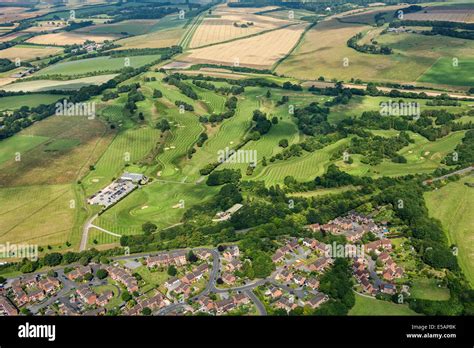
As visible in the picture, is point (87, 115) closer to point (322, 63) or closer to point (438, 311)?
point (322, 63)

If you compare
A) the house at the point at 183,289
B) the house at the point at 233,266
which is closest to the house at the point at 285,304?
the house at the point at 233,266

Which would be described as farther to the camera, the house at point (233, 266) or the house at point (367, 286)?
the house at point (233, 266)

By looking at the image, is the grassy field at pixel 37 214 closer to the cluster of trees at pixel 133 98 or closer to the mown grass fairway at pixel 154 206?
the mown grass fairway at pixel 154 206

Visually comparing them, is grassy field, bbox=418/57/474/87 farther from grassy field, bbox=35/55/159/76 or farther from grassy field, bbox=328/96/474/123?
grassy field, bbox=35/55/159/76

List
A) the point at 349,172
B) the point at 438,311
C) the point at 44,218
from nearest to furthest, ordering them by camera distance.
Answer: the point at 438,311, the point at 44,218, the point at 349,172
